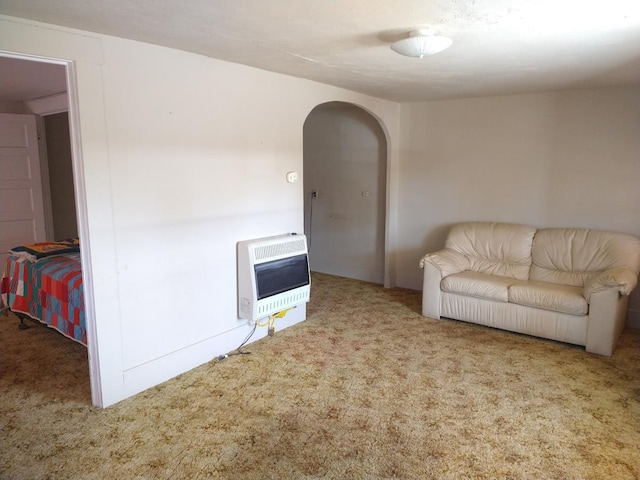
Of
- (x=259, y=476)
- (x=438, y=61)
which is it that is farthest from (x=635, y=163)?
(x=259, y=476)

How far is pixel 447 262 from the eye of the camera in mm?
4449

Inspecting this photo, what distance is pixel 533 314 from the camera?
388 cm

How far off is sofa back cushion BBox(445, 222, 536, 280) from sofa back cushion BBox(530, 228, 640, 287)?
0.33 feet

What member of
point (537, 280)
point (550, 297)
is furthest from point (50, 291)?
point (537, 280)

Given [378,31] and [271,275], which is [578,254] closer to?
[271,275]

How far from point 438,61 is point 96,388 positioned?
10.6 feet

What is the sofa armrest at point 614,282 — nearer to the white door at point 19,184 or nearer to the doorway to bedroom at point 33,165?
the doorway to bedroom at point 33,165

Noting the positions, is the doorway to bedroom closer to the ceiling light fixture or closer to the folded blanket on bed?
the folded blanket on bed

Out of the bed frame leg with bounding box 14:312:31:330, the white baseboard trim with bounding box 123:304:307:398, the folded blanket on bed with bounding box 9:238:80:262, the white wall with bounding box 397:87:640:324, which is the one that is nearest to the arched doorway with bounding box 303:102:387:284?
the white wall with bounding box 397:87:640:324

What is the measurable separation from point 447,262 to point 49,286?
3.64 metres

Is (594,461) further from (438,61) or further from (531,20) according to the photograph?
(438,61)

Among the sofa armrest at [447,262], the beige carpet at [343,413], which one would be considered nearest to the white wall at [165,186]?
the beige carpet at [343,413]

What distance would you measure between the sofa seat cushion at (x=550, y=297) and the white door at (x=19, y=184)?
5.34 m

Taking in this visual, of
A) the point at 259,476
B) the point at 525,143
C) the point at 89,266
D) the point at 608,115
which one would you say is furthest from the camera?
the point at 525,143
